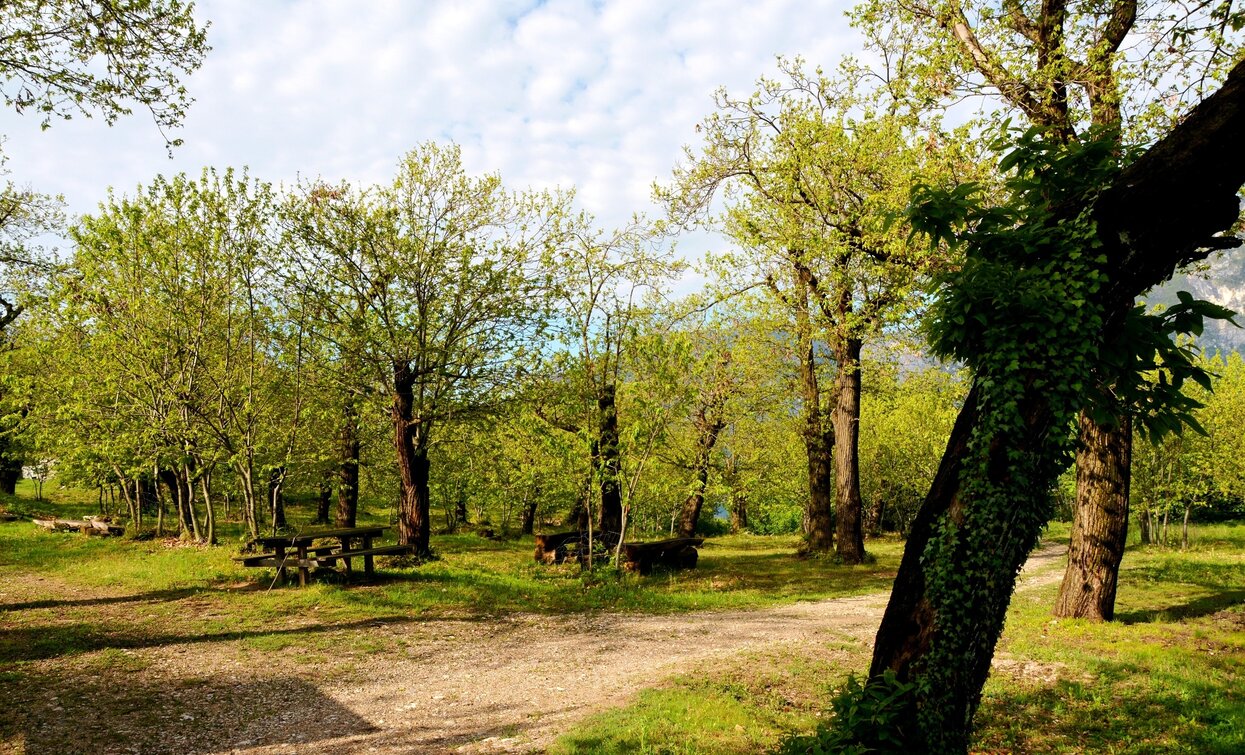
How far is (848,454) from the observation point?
65.1ft

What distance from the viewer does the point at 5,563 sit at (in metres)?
16.5

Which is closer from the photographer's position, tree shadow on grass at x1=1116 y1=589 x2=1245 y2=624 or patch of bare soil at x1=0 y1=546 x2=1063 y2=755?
patch of bare soil at x1=0 y1=546 x2=1063 y2=755

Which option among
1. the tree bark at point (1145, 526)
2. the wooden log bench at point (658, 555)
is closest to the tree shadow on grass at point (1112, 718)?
the wooden log bench at point (658, 555)

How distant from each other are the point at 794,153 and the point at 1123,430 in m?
9.43

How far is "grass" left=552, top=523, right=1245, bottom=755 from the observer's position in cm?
616

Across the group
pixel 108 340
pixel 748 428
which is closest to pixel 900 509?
pixel 748 428

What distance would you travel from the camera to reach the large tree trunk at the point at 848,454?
64.5 feet

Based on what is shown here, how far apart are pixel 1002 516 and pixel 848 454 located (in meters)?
15.7

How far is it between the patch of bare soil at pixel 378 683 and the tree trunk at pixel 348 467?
9923 mm

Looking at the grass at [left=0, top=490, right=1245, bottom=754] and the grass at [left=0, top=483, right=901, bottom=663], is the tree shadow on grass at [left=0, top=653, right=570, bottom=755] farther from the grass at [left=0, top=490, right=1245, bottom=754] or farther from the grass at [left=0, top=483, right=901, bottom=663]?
the grass at [left=0, top=483, right=901, bottom=663]

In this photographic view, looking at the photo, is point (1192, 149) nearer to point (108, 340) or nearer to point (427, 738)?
point (427, 738)

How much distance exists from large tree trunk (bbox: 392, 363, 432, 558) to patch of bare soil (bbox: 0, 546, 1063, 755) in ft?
21.5

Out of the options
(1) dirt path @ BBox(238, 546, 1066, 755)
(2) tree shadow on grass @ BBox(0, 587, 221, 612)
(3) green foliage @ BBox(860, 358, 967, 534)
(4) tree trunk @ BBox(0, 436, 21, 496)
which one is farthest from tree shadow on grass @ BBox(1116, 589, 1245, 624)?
(4) tree trunk @ BBox(0, 436, 21, 496)

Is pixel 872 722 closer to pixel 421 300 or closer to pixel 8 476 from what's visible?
pixel 421 300
